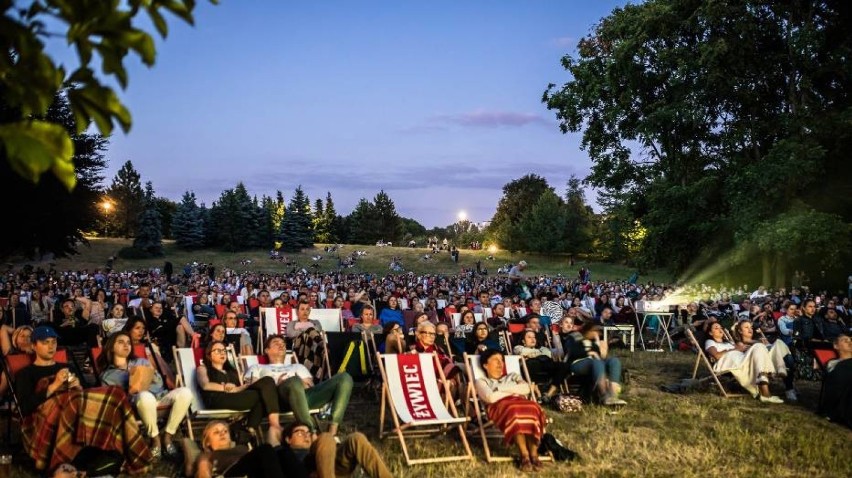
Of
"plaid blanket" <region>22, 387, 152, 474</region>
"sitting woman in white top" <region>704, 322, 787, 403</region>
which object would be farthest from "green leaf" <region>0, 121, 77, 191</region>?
"sitting woman in white top" <region>704, 322, 787, 403</region>

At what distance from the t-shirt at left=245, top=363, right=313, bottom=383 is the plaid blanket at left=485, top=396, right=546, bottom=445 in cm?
197

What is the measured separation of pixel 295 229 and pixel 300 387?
57.1m

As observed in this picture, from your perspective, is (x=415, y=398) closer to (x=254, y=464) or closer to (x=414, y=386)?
(x=414, y=386)

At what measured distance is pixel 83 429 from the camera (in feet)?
16.2

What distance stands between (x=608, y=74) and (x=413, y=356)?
Result: 1833cm

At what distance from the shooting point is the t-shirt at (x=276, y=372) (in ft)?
21.2

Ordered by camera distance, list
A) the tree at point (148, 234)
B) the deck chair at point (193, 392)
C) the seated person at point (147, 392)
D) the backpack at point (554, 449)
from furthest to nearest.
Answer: the tree at point (148, 234) < the deck chair at point (193, 392) < the backpack at point (554, 449) < the seated person at point (147, 392)

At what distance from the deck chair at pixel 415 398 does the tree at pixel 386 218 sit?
72507mm

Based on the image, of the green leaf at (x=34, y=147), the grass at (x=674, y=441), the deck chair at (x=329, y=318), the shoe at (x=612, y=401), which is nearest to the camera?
the green leaf at (x=34, y=147)

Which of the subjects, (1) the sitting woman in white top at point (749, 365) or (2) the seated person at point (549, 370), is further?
(1) the sitting woman in white top at point (749, 365)

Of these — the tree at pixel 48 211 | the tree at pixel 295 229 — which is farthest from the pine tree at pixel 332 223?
the tree at pixel 48 211

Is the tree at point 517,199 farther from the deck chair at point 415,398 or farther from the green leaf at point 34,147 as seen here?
the green leaf at point 34,147

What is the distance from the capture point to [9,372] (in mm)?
6039

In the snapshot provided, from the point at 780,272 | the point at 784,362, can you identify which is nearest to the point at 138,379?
the point at 784,362
